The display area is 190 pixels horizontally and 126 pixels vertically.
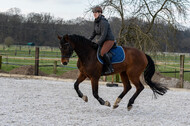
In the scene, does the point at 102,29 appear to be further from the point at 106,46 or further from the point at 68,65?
the point at 68,65

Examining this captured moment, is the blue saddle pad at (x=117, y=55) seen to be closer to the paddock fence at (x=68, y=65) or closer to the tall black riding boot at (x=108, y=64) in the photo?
the tall black riding boot at (x=108, y=64)

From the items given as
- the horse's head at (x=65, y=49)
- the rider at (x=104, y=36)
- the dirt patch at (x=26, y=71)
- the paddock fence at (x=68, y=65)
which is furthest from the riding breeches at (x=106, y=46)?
the dirt patch at (x=26, y=71)

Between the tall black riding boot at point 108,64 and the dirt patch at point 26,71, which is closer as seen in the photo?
the tall black riding boot at point 108,64

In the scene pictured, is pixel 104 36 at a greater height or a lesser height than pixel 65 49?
greater

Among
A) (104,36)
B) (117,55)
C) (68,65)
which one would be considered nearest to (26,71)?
(117,55)

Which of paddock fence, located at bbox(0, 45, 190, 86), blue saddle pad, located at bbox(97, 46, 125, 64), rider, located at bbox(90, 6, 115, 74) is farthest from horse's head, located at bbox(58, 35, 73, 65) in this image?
paddock fence, located at bbox(0, 45, 190, 86)

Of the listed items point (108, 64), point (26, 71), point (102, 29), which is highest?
point (102, 29)

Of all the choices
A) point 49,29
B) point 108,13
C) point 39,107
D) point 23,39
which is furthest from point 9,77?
point 23,39

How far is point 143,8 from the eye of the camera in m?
13.8

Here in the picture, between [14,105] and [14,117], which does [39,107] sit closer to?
[14,105]

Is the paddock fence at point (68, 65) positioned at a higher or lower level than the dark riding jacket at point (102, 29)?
lower

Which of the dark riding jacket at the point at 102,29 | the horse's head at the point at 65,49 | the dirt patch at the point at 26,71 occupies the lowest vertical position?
the dirt patch at the point at 26,71

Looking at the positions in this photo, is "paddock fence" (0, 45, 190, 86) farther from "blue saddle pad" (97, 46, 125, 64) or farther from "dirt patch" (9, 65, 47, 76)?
"blue saddle pad" (97, 46, 125, 64)

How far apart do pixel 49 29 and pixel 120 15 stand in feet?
168
